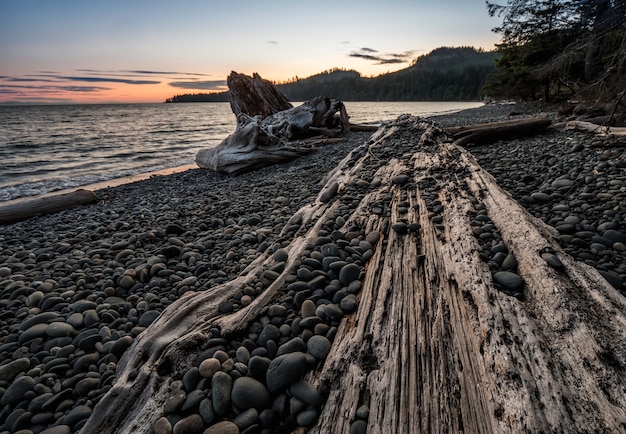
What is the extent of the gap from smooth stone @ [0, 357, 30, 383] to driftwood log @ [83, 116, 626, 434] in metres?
0.83

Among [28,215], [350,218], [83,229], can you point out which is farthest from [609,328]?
[28,215]

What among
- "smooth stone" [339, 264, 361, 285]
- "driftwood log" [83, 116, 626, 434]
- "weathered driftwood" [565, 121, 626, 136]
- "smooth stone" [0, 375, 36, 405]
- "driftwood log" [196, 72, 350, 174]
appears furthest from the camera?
"driftwood log" [196, 72, 350, 174]

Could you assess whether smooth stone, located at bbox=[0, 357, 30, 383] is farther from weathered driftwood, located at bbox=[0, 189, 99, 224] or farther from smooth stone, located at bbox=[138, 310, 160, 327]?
weathered driftwood, located at bbox=[0, 189, 99, 224]

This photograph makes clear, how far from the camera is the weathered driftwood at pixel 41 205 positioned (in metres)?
6.40

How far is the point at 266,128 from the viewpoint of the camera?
1264 cm

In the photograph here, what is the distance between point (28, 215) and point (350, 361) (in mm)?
7817

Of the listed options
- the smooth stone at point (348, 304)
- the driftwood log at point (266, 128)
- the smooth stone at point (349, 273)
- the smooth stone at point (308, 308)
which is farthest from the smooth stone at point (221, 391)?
the driftwood log at point (266, 128)

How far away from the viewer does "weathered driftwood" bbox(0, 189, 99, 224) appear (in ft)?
21.0

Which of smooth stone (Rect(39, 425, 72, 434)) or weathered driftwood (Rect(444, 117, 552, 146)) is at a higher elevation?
weathered driftwood (Rect(444, 117, 552, 146))

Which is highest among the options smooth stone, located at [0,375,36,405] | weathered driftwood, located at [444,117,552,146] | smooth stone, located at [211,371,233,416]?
weathered driftwood, located at [444,117,552,146]

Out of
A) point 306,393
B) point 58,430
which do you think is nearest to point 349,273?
point 306,393

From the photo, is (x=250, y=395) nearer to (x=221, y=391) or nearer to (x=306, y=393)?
(x=221, y=391)

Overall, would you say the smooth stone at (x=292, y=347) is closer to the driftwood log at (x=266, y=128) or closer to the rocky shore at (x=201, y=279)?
the rocky shore at (x=201, y=279)

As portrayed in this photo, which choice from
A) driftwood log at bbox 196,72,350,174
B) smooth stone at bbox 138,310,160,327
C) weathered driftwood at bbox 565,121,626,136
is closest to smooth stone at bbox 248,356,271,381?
smooth stone at bbox 138,310,160,327
